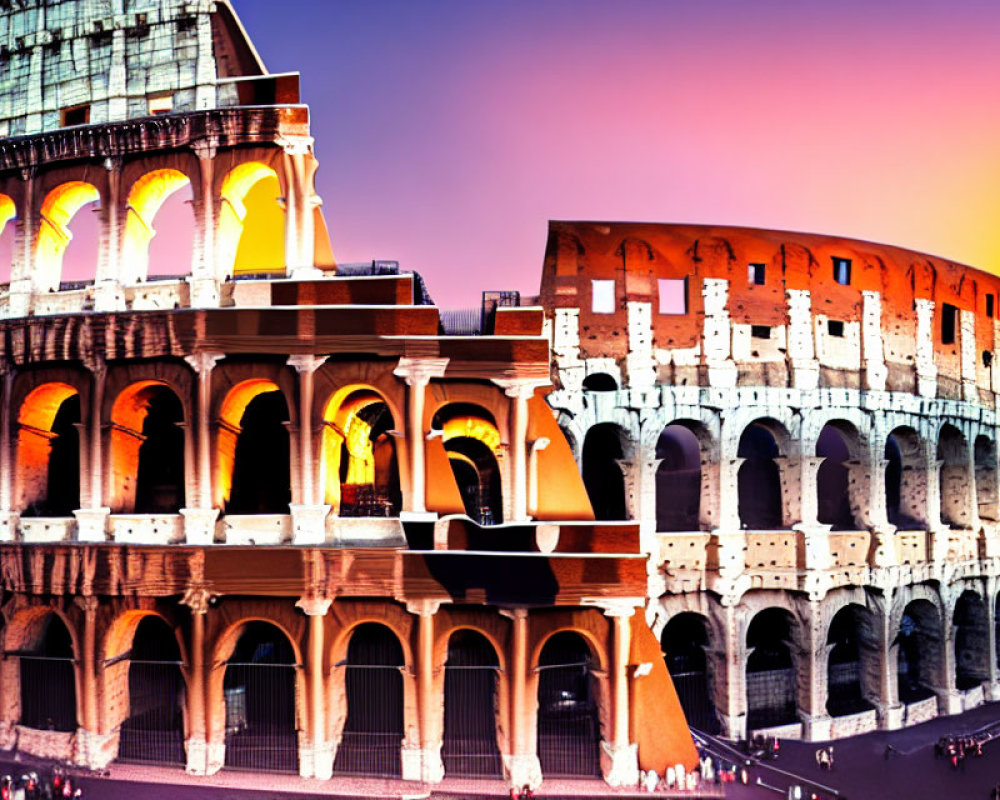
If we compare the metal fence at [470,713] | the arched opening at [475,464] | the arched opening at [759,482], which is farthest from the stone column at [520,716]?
the arched opening at [759,482]

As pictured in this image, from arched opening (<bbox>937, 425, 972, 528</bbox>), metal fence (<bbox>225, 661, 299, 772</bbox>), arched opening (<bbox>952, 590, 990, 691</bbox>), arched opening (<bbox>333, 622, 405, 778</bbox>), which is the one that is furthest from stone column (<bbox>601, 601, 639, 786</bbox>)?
arched opening (<bbox>952, 590, 990, 691</bbox>)

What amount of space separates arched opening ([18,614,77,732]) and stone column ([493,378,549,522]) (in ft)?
35.1

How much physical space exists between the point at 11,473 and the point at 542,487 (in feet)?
38.2

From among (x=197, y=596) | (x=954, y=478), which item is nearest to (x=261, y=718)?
(x=197, y=596)

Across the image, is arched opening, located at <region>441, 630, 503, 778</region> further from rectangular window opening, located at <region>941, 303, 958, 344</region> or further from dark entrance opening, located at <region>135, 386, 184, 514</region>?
rectangular window opening, located at <region>941, 303, 958, 344</region>

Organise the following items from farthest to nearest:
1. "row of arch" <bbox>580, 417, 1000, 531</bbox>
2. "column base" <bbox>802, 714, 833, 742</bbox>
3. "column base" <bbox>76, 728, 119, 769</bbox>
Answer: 1. "row of arch" <bbox>580, 417, 1000, 531</bbox>
2. "column base" <bbox>802, 714, 833, 742</bbox>
3. "column base" <bbox>76, 728, 119, 769</bbox>

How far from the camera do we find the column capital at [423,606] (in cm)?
1584

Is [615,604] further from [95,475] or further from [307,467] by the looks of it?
[95,475]

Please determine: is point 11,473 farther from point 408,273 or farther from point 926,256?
point 926,256

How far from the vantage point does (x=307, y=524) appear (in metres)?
16.3

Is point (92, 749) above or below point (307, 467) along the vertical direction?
below

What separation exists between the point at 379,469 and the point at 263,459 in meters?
4.11

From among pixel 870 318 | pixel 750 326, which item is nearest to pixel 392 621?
pixel 750 326

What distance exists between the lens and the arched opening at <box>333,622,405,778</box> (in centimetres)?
1647
